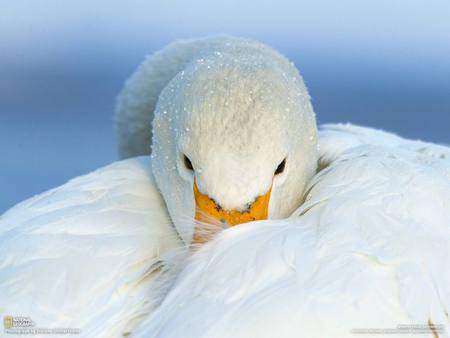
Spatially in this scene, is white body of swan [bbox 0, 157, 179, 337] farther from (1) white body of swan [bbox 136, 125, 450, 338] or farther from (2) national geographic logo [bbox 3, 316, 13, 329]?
(1) white body of swan [bbox 136, 125, 450, 338]

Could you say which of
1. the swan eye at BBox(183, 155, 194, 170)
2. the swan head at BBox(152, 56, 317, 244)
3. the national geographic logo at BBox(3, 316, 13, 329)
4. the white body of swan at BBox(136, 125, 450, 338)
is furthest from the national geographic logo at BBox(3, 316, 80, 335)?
the swan eye at BBox(183, 155, 194, 170)

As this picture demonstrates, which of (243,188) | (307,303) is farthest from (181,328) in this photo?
(243,188)

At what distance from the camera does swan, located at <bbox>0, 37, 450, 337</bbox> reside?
1.42 m

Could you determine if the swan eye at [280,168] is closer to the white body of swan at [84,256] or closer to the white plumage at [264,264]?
the white plumage at [264,264]

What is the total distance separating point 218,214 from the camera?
178 cm

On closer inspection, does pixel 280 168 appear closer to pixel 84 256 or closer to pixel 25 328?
pixel 84 256

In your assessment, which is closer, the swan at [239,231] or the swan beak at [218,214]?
the swan at [239,231]

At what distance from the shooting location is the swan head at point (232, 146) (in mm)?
1790

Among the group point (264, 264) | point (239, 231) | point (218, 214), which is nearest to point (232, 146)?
point (218, 214)

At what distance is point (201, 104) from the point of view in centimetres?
190

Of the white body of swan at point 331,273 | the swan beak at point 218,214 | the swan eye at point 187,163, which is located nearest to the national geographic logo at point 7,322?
the white body of swan at point 331,273

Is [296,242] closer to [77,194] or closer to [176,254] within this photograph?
[176,254]

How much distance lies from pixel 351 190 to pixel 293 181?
0.30 meters

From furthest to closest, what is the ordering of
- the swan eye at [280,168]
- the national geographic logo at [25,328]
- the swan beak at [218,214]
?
the swan eye at [280,168] → the swan beak at [218,214] → the national geographic logo at [25,328]
